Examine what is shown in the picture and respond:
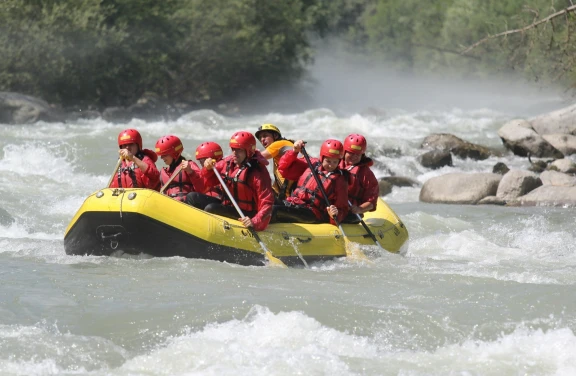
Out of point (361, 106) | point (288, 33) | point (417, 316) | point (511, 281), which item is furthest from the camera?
point (361, 106)

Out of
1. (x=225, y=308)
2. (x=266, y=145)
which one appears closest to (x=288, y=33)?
(x=266, y=145)

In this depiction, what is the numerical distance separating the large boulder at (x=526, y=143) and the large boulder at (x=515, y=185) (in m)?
3.49

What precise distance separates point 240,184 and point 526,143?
1073cm

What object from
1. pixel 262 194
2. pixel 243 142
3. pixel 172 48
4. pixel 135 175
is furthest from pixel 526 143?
pixel 172 48

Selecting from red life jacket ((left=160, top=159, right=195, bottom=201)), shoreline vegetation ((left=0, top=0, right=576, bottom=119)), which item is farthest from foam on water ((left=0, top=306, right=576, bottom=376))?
shoreline vegetation ((left=0, top=0, right=576, bottom=119))

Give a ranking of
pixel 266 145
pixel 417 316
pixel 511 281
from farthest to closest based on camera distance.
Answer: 1. pixel 266 145
2. pixel 511 281
3. pixel 417 316

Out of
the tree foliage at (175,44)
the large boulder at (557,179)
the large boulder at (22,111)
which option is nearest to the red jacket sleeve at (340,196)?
the large boulder at (557,179)

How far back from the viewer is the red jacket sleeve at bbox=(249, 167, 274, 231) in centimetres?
812

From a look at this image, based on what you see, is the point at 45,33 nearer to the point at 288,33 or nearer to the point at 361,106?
the point at 288,33

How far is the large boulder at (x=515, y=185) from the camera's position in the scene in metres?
13.9

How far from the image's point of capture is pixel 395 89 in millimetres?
47062

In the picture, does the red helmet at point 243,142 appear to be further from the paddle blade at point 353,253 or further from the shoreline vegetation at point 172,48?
the shoreline vegetation at point 172,48

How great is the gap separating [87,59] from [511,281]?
2166 cm

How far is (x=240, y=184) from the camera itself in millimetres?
8234
